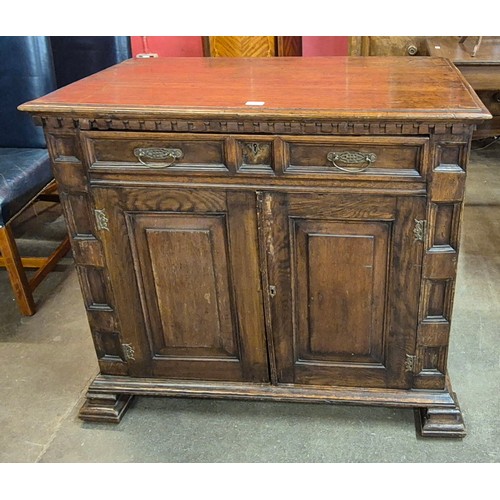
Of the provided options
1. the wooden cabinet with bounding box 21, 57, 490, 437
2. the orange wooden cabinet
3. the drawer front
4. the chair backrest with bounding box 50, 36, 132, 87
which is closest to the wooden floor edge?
the wooden cabinet with bounding box 21, 57, 490, 437

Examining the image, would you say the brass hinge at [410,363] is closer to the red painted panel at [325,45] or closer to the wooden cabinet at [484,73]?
the wooden cabinet at [484,73]

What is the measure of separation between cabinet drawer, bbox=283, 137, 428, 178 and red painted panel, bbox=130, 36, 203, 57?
119 inches

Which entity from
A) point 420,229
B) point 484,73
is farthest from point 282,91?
point 484,73

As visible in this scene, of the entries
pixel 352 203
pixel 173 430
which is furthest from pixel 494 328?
pixel 173 430

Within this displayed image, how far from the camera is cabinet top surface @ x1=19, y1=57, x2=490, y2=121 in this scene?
1.29 meters

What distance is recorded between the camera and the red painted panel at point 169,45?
4.16 m

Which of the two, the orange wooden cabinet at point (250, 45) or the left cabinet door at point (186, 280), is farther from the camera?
the orange wooden cabinet at point (250, 45)

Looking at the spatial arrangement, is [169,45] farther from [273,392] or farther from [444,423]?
[444,423]

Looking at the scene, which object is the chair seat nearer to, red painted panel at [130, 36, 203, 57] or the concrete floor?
the concrete floor

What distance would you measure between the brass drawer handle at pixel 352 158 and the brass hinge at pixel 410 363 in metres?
0.54

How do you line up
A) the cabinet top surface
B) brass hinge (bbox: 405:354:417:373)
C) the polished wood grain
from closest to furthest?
1. the cabinet top surface
2. brass hinge (bbox: 405:354:417:373)
3. the polished wood grain

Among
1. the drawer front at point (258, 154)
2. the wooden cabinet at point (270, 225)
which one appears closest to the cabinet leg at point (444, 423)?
the wooden cabinet at point (270, 225)

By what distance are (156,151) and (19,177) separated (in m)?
0.97

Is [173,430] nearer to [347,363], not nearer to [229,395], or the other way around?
[229,395]
